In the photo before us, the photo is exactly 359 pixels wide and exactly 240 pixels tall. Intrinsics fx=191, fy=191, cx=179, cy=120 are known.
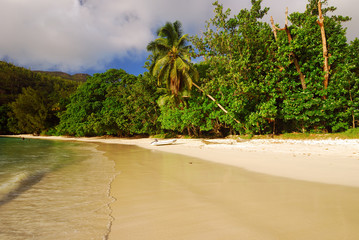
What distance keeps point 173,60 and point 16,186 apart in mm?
16981

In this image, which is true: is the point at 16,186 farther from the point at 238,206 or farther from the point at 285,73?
the point at 285,73

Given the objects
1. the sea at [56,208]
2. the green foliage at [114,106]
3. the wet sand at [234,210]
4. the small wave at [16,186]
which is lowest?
the small wave at [16,186]

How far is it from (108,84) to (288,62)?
25177mm

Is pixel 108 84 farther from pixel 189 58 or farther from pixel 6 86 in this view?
pixel 6 86

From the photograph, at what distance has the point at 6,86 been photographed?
66.0 metres

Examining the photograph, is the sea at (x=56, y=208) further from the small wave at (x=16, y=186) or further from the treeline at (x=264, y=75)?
the treeline at (x=264, y=75)

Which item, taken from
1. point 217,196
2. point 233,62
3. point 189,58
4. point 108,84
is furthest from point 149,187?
point 108,84

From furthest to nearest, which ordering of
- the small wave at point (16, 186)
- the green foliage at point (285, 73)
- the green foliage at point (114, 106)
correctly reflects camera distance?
the green foliage at point (114, 106), the green foliage at point (285, 73), the small wave at point (16, 186)

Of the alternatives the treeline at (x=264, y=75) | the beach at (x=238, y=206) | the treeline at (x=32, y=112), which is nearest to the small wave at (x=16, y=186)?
the beach at (x=238, y=206)

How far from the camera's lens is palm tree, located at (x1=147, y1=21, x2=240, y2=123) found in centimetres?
1847

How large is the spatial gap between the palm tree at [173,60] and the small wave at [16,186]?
14498mm

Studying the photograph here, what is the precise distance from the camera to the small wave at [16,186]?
3667mm

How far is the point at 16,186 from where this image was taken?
4375mm

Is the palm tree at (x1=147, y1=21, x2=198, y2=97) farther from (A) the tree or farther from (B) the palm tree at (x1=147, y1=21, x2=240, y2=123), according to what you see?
(A) the tree
